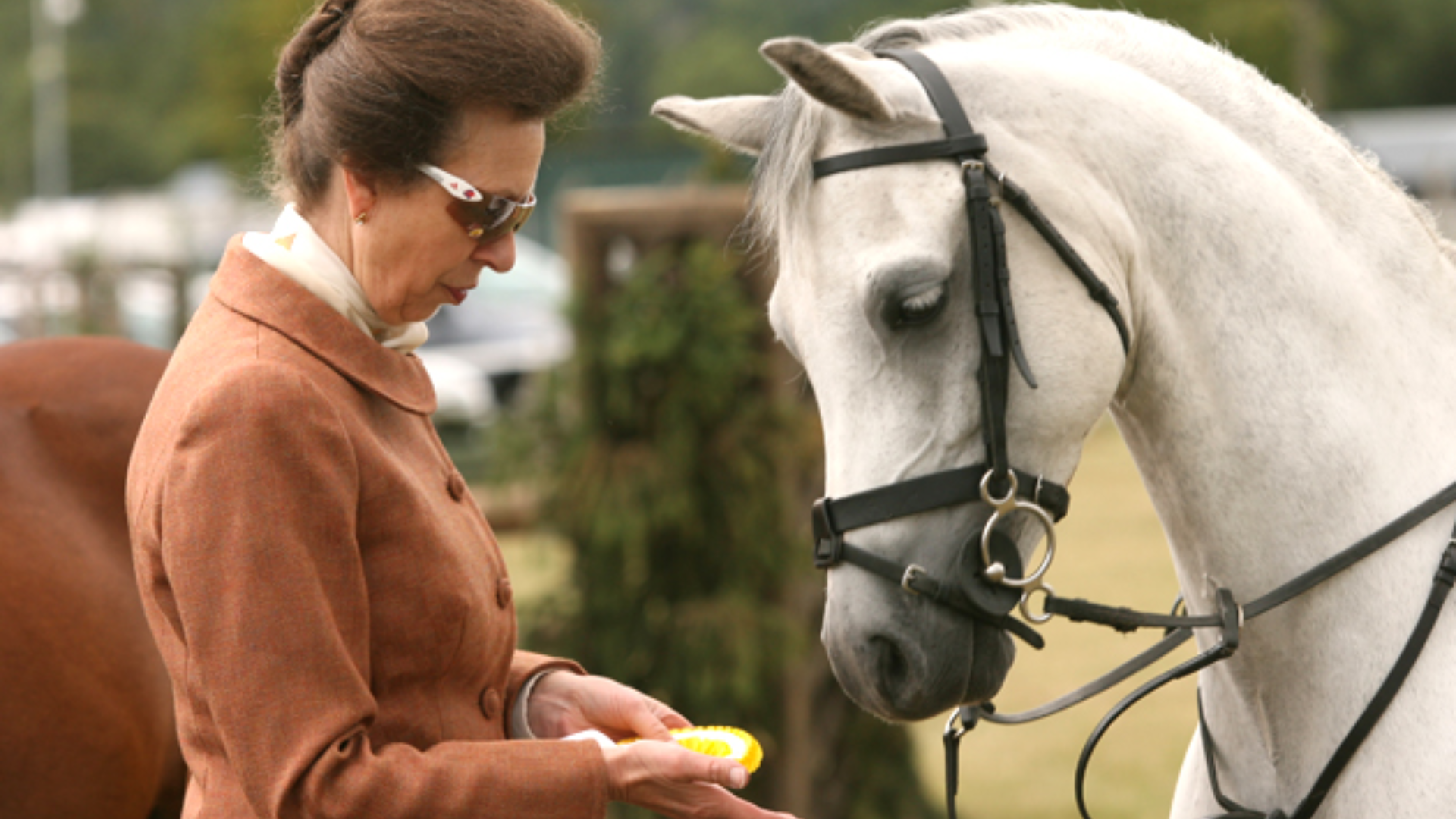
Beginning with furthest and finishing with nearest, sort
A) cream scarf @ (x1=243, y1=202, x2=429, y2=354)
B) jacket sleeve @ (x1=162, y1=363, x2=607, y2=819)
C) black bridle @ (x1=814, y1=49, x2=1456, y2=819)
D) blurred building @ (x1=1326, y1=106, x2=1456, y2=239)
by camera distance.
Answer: blurred building @ (x1=1326, y1=106, x2=1456, y2=239) → black bridle @ (x1=814, y1=49, x2=1456, y2=819) → cream scarf @ (x1=243, y1=202, x2=429, y2=354) → jacket sleeve @ (x1=162, y1=363, x2=607, y2=819)

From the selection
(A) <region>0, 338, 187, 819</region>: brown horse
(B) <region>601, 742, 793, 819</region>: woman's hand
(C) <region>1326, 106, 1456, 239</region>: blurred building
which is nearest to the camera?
(B) <region>601, 742, 793, 819</region>: woman's hand

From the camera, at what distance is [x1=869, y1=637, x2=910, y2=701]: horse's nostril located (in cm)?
192

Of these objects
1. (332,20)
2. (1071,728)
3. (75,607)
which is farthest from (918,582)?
(1071,728)

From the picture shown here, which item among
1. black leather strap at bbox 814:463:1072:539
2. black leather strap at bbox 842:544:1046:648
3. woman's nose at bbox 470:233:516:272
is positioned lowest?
black leather strap at bbox 842:544:1046:648

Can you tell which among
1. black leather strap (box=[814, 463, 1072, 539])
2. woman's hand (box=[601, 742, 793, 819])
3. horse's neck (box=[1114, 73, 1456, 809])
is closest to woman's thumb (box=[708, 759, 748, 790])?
woman's hand (box=[601, 742, 793, 819])

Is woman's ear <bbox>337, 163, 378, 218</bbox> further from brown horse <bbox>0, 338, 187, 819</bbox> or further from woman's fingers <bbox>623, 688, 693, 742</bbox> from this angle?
brown horse <bbox>0, 338, 187, 819</bbox>

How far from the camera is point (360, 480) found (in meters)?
1.71

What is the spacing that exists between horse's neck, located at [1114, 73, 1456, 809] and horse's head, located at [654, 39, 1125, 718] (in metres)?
0.12

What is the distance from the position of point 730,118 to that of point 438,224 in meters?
0.58

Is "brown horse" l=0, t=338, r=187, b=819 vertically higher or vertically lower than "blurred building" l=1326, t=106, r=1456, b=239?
higher

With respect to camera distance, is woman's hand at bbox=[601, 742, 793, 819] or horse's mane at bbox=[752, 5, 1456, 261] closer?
woman's hand at bbox=[601, 742, 793, 819]

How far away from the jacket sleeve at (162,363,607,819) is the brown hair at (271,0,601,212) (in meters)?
0.30

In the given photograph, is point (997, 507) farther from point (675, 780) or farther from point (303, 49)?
point (303, 49)

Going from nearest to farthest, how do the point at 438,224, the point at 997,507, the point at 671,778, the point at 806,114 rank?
the point at 671,778
the point at 438,224
the point at 997,507
the point at 806,114
